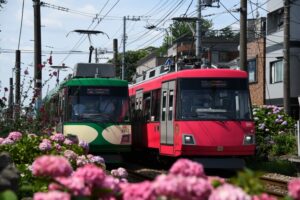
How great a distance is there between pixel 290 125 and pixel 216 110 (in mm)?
9534

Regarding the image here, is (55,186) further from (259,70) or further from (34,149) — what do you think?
(259,70)

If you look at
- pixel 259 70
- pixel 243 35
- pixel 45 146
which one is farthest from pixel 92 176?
pixel 259 70

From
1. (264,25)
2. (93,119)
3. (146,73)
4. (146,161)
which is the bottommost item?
(146,161)

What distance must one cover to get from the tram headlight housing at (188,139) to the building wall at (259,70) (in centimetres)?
2769

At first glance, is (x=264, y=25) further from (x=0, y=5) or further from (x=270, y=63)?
(x=0, y=5)

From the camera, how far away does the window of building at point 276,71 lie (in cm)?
4225

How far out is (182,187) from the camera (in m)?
3.08

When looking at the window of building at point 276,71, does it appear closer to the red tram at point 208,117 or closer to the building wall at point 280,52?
the building wall at point 280,52

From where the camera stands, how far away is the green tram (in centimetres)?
2014

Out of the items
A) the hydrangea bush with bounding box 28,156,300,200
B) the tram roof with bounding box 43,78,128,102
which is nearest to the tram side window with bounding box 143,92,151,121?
the tram roof with bounding box 43,78,128,102

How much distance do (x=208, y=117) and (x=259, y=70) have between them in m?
29.1

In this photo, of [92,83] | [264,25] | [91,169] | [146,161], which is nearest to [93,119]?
[92,83]

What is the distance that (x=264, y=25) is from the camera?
4750cm

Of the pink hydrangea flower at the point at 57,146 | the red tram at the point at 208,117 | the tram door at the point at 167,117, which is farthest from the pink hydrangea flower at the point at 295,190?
the tram door at the point at 167,117
